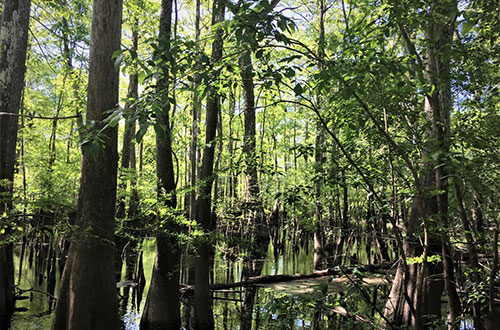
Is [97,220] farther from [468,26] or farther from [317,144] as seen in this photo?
[468,26]

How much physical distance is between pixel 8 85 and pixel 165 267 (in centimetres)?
454

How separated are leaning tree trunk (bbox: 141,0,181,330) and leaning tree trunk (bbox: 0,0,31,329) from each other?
8.55ft

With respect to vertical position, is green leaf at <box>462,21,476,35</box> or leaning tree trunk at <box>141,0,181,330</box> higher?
green leaf at <box>462,21,476,35</box>

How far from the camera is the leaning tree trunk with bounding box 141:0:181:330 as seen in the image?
6.61 m

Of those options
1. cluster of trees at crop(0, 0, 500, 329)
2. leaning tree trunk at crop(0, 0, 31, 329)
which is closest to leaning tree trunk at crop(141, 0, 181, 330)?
cluster of trees at crop(0, 0, 500, 329)

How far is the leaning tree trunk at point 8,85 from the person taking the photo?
6316 millimetres

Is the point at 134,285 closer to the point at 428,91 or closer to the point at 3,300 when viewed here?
the point at 3,300

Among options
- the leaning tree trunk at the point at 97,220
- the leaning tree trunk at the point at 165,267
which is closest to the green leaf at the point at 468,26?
the leaning tree trunk at the point at 97,220

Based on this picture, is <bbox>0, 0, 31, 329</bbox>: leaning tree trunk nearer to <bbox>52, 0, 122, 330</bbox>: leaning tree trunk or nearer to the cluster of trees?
the cluster of trees

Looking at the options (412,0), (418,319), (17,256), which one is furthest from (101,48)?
(17,256)

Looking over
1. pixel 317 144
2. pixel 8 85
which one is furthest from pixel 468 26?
pixel 8 85

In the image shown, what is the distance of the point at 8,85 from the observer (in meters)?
6.46

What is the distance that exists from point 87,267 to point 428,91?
4399 mm

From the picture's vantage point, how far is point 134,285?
33.2 ft
